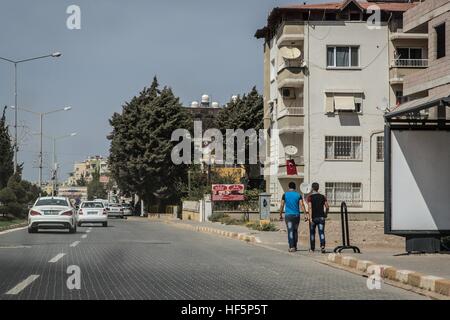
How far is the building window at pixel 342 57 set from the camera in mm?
47188

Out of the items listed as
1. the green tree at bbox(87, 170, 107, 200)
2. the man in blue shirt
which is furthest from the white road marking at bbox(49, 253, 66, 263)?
the green tree at bbox(87, 170, 107, 200)

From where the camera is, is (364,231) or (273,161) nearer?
(364,231)

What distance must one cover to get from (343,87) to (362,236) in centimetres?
1818

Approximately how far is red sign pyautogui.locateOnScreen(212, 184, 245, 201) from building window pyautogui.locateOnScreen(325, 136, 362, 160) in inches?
232

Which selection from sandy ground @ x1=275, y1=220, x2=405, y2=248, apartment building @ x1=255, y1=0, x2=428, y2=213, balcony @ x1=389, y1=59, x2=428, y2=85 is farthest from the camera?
apartment building @ x1=255, y1=0, x2=428, y2=213

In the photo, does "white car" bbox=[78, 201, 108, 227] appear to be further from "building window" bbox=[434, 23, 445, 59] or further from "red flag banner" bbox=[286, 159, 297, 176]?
"building window" bbox=[434, 23, 445, 59]

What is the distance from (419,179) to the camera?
57.8ft

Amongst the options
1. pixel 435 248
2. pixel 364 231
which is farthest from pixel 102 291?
pixel 364 231

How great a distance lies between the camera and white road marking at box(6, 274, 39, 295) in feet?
35.0

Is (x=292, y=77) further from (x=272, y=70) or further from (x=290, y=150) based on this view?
(x=272, y=70)

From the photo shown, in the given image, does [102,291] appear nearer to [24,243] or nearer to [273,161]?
[24,243]

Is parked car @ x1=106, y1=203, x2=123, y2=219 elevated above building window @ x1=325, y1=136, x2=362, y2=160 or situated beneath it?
situated beneath

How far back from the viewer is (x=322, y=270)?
14.9 meters
